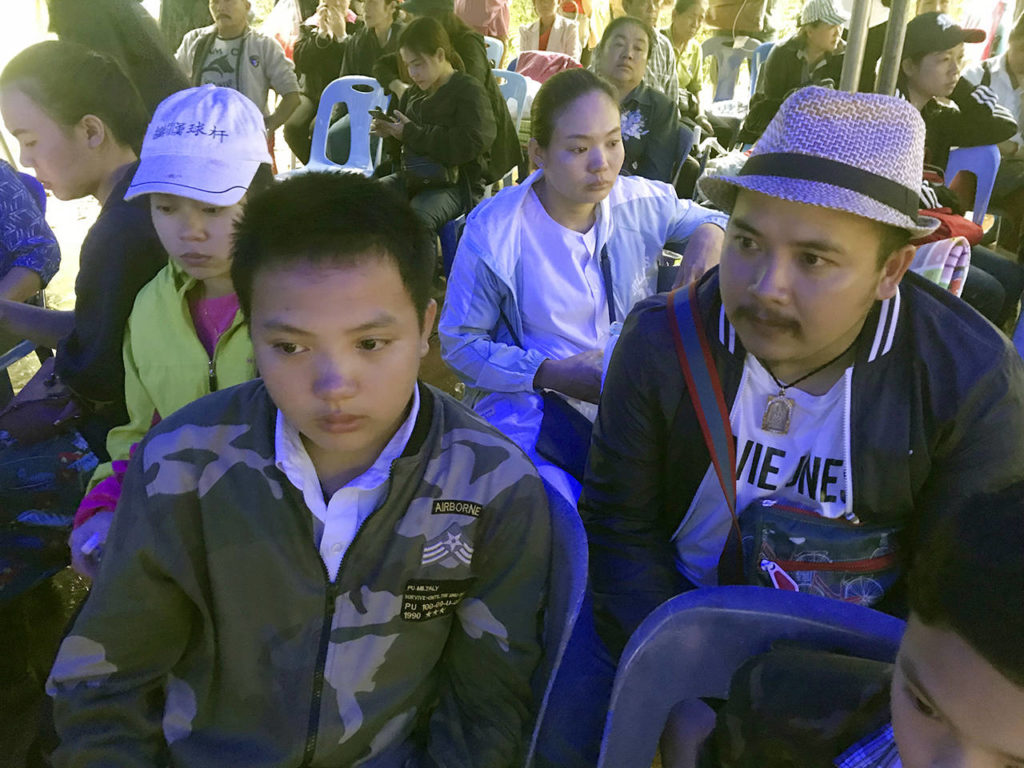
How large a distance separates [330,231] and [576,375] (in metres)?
1.06

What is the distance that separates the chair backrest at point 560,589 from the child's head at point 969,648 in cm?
44

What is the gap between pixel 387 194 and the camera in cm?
130

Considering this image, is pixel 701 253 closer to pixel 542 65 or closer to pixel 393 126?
pixel 393 126

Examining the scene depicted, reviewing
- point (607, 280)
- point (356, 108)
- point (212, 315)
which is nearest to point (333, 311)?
point (212, 315)

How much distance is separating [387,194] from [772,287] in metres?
0.67

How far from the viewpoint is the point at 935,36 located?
3.43 meters

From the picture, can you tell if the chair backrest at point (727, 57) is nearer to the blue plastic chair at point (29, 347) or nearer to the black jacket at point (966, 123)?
the black jacket at point (966, 123)

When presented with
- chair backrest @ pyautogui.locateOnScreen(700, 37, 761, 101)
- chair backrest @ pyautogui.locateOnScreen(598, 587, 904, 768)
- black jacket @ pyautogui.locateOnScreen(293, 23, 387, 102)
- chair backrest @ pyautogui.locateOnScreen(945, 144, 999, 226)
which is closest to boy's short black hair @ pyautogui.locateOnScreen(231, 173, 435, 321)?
chair backrest @ pyautogui.locateOnScreen(598, 587, 904, 768)

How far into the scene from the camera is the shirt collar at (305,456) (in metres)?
1.15

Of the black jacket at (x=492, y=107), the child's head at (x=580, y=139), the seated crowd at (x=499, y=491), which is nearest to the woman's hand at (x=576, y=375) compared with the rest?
the seated crowd at (x=499, y=491)

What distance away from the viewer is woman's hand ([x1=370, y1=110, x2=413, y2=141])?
14.6 feet

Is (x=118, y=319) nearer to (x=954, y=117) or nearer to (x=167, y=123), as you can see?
(x=167, y=123)

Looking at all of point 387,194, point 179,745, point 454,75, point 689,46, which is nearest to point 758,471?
point 387,194

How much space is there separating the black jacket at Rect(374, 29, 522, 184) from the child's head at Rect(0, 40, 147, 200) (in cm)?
269
